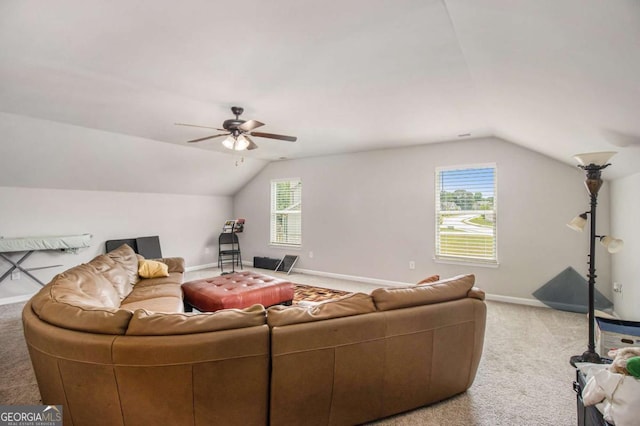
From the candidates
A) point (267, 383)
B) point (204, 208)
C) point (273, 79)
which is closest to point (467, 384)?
point (267, 383)

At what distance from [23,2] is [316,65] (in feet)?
5.75

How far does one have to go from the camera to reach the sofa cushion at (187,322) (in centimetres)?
136

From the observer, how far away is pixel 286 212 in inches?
259

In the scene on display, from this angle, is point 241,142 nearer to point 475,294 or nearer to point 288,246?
point 475,294

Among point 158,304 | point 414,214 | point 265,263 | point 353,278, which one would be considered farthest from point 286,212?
point 158,304

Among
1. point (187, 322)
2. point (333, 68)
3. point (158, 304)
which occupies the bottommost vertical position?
point (158, 304)

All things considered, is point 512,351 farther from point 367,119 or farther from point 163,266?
point 163,266

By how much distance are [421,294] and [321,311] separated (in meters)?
0.65

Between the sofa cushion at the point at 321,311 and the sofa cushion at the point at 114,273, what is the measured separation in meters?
2.22

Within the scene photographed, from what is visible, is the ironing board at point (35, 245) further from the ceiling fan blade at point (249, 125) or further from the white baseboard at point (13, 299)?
the ceiling fan blade at point (249, 125)

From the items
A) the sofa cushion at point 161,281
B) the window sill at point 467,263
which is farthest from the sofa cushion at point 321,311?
the window sill at point 467,263

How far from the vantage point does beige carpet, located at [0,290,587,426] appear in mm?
1855

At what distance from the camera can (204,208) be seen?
22.5 ft

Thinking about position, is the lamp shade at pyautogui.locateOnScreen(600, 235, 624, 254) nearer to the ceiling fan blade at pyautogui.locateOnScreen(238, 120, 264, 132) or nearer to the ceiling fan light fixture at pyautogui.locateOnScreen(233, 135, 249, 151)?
the ceiling fan blade at pyautogui.locateOnScreen(238, 120, 264, 132)
